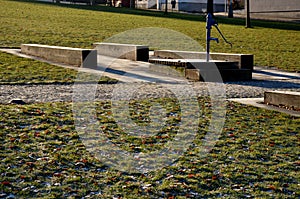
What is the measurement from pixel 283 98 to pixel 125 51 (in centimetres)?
987

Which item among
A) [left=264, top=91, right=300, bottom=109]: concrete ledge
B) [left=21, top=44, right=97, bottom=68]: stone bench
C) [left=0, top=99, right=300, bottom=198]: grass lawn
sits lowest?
[left=0, top=99, right=300, bottom=198]: grass lawn

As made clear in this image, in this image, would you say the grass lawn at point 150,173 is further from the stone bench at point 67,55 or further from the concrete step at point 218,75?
the stone bench at point 67,55

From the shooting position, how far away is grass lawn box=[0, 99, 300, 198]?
659 cm

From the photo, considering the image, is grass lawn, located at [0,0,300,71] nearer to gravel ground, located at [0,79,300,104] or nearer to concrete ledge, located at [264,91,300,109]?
gravel ground, located at [0,79,300,104]

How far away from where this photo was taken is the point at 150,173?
23.8 feet

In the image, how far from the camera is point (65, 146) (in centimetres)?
820

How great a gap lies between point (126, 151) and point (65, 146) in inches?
34.5

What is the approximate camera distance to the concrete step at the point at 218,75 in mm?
15703

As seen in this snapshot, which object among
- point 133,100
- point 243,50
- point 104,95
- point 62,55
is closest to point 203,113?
point 133,100

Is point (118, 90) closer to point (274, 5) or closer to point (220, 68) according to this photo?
point (220, 68)

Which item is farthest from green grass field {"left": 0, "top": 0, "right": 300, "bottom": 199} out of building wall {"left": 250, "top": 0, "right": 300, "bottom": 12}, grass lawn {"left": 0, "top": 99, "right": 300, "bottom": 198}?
building wall {"left": 250, "top": 0, "right": 300, "bottom": 12}

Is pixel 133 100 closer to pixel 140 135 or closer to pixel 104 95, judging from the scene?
pixel 104 95

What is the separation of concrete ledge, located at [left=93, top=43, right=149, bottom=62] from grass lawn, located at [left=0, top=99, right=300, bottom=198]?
33.3ft

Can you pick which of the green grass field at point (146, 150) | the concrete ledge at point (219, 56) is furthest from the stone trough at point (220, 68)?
the green grass field at point (146, 150)
